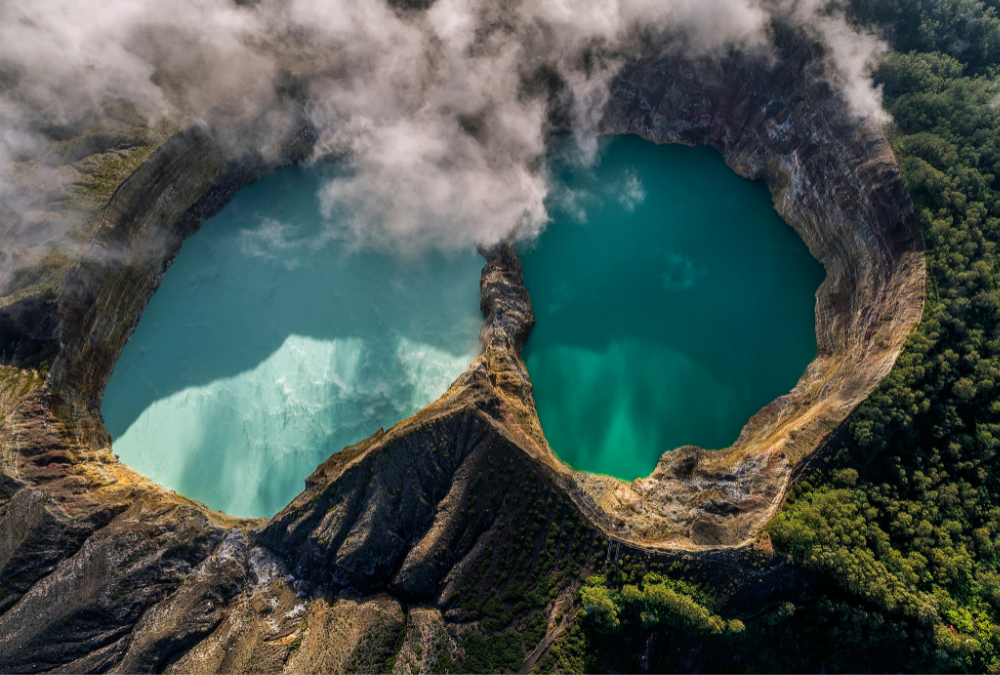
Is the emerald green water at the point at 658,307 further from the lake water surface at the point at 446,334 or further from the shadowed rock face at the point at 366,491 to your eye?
the shadowed rock face at the point at 366,491

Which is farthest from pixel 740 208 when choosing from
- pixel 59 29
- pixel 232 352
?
pixel 59 29

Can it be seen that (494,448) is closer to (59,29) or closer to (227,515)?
(227,515)

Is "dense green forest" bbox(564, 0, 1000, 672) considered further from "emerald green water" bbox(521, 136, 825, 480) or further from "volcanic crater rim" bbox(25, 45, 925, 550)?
"emerald green water" bbox(521, 136, 825, 480)

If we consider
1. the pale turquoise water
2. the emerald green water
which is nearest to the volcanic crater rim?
the emerald green water

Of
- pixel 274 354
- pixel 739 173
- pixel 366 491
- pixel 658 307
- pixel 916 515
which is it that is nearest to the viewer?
pixel 916 515

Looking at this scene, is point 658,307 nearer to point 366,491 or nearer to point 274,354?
point 366,491

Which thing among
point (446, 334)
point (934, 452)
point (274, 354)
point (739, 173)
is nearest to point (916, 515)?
point (934, 452)

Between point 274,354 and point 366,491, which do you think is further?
point 274,354
